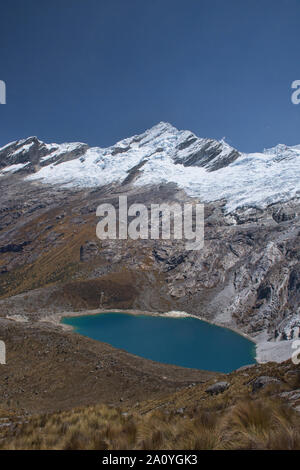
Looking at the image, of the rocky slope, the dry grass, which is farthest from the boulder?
the rocky slope

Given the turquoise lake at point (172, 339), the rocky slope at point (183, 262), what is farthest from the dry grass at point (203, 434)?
the rocky slope at point (183, 262)

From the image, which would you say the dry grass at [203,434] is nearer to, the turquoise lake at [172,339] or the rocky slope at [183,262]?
the turquoise lake at [172,339]

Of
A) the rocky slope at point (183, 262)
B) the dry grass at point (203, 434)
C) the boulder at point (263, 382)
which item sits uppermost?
the rocky slope at point (183, 262)

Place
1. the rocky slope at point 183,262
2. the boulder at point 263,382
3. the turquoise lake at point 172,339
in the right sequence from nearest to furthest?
1. the boulder at point 263,382
2. the turquoise lake at point 172,339
3. the rocky slope at point 183,262

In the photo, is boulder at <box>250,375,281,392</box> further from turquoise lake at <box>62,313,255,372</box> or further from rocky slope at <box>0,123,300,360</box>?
rocky slope at <box>0,123,300,360</box>

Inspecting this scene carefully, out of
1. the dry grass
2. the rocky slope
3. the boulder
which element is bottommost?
the boulder

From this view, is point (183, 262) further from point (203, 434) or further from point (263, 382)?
point (203, 434)
